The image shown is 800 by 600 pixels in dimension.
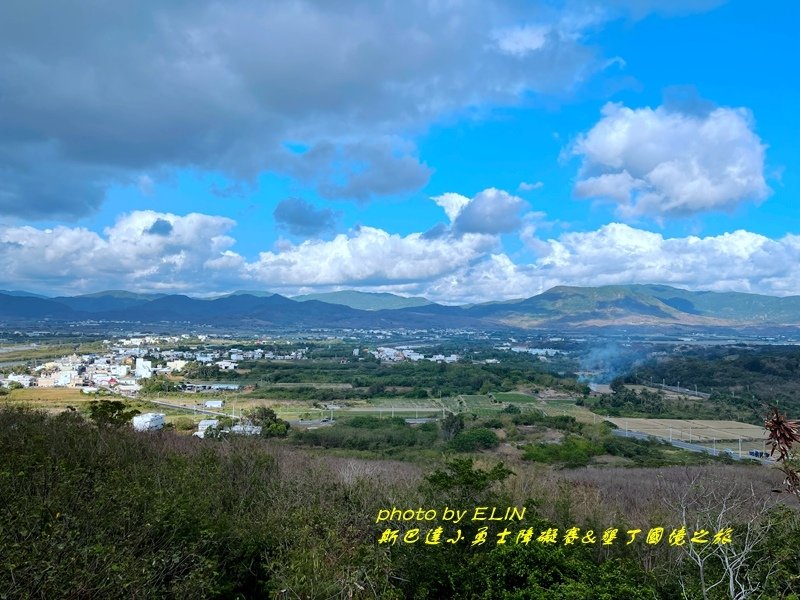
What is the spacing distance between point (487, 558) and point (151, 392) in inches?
1976

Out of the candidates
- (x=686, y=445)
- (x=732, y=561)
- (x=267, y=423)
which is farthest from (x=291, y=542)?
(x=686, y=445)

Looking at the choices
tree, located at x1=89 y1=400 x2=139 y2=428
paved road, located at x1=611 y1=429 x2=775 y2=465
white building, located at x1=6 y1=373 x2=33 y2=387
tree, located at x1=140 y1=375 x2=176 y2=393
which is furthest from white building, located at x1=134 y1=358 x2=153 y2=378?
paved road, located at x1=611 y1=429 x2=775 y2=465

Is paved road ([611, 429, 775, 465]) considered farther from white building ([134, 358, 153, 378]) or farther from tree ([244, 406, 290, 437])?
white building ([134, 358, 153, 378])

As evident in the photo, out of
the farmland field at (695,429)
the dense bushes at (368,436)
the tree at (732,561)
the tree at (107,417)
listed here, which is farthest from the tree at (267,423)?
→ the farmland field at (695,429)

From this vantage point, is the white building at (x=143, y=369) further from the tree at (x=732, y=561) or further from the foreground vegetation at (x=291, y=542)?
the tree at (x=732, y=561)

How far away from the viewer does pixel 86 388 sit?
48000 mm

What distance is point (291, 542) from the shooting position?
8391 millimetres

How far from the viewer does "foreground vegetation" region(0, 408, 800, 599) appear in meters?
5.41

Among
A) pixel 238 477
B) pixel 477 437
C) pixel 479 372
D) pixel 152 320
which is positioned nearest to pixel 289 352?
pixel 479 372

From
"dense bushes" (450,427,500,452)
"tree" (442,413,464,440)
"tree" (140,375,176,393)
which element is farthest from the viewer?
"tree" (140,375,176,393)

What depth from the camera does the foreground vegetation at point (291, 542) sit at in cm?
541

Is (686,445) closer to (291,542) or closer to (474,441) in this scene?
(474,441)

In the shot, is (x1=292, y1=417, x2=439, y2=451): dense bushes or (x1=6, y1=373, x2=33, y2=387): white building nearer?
(x1=292, y1=417, x2=439, y2=451): dense bushes

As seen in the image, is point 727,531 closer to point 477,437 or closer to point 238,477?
point 238,477
